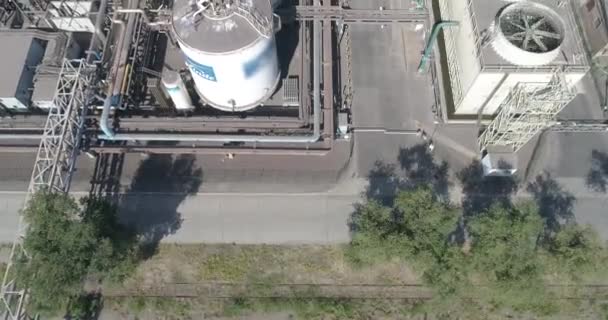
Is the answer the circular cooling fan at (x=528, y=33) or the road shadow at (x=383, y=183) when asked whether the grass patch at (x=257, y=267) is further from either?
the circular cooling fan at (x=528, y=33)

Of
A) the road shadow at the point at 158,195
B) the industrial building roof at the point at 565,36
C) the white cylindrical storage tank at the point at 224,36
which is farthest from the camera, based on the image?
the road shadow at the point at 158,195

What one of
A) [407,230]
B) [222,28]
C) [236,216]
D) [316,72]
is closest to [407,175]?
[407,230]

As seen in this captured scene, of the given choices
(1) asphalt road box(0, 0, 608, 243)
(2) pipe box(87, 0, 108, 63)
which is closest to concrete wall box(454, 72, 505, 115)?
(1) asphalt road box(0, 0, 608, 243)

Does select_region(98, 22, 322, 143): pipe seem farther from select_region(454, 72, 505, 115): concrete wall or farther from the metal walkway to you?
select_region(454, 72, 505, 115): concrete wall

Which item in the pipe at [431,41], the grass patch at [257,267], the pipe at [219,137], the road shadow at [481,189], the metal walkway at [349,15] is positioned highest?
the metal walkway at [349,15]

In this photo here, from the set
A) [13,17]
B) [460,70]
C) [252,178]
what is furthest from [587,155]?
[13,17]

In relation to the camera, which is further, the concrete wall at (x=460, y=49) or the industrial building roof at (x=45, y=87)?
the industrial building roof at (x=45, y=87)

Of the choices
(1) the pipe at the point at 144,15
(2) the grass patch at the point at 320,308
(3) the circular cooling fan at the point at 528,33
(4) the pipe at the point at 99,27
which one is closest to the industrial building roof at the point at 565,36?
(3) the circular cooling fan at the point at 528,33
